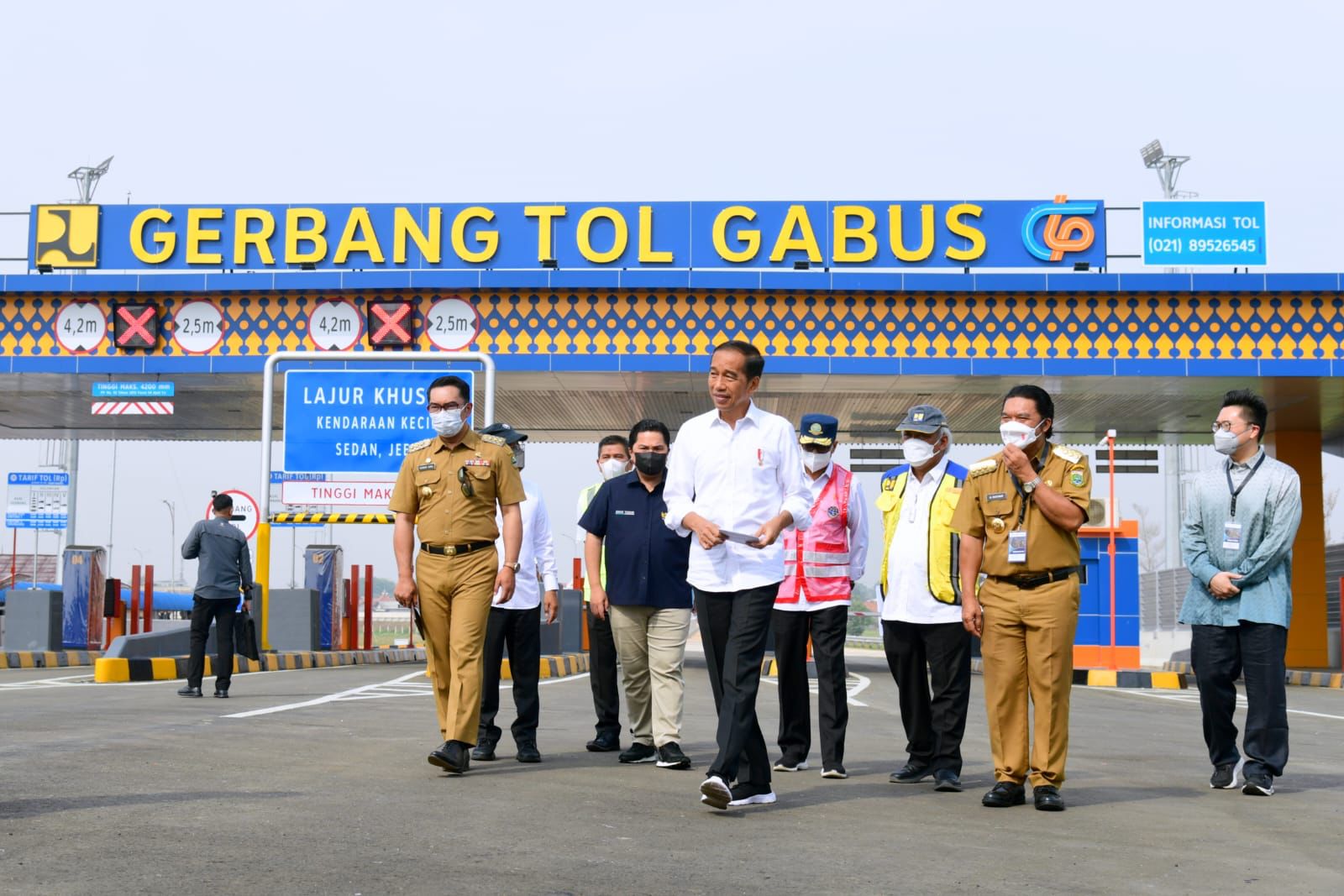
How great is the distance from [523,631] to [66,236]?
17.5 metres

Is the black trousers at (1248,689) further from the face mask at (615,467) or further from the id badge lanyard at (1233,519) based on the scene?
the face mask at (615,467)

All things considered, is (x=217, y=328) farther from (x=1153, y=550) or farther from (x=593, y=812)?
(x=1153, y=550)

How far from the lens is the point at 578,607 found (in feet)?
97.1

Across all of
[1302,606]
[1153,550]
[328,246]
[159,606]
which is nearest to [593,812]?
[328,246]

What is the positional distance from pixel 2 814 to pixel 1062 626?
4302 millimetres

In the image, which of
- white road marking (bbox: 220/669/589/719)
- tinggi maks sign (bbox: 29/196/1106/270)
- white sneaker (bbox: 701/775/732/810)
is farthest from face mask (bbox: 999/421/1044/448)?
tinggi maks sign (bbox: 29/196/1106/270)

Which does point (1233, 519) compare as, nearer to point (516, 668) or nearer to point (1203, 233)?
point (516, 668)

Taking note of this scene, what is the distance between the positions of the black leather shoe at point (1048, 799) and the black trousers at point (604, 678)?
9.88 ft

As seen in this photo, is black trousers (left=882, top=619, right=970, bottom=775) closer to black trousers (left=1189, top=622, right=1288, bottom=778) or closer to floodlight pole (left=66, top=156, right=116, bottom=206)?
black trousers (left=1189, top=622, right=1288, bottom=778)

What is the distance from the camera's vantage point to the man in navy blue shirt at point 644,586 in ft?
27.5

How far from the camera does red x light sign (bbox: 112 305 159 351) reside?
925 inches

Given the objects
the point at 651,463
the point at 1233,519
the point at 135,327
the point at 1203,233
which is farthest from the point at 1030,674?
the point at 135,327

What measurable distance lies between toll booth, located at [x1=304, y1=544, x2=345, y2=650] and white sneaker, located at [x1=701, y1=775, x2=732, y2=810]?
22.7 m

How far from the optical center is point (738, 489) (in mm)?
6816
